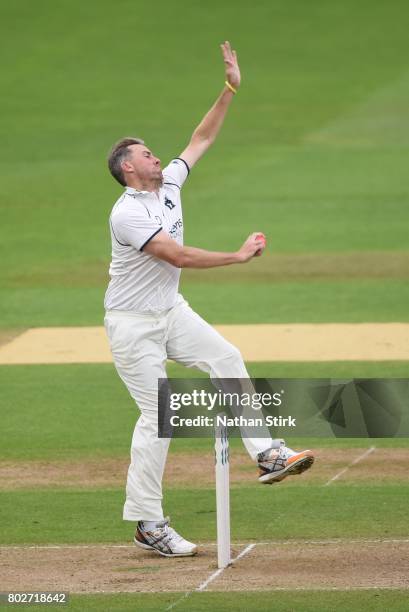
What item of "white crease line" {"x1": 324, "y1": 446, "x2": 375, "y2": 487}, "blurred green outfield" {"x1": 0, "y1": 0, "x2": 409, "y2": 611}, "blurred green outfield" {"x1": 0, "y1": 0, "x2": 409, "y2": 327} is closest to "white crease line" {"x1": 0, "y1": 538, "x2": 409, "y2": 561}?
"blurred green outfield" {"x1": 0, "y1": 0, "x2": 409, "y2": 611}

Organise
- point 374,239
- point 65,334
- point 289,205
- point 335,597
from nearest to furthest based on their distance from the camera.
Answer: point 335,597
point 65,334
point 374,239
point 289,205

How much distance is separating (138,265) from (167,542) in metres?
1.66

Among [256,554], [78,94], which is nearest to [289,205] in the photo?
[78,94]

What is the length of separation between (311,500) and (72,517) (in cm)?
164

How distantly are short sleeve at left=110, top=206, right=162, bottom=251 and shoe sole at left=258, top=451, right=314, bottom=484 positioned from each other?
60.7 inches

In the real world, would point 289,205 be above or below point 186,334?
above

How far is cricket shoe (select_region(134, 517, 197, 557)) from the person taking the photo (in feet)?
30.0

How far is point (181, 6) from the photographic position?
42.3m

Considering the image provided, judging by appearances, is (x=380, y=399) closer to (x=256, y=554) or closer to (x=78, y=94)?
(x=256, y=554)

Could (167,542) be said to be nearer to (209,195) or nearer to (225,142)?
(209,195)

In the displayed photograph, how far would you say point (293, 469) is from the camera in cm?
903

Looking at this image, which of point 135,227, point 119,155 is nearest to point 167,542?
point 135,227

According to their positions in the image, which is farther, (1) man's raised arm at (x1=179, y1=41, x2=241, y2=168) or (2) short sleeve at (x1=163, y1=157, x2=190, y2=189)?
(1) man's raised arm at (x1=179, y1=41, x2=241, y2=168)

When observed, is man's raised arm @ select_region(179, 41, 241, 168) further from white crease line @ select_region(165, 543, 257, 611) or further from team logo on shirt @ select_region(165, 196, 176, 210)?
white crease line @ select_region(165, 543, 257, 611)
